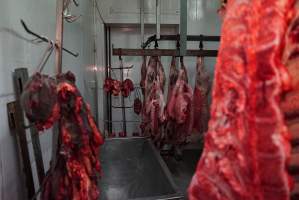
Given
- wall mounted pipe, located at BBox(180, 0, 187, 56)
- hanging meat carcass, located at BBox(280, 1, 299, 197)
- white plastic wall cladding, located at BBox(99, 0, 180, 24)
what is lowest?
hanging meat carcass, located at BBox(280, 1, 299, 197)

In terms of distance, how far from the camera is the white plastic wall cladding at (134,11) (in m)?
3.01

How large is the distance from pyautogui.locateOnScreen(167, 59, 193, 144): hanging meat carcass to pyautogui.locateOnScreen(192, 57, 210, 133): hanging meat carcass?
0.41 ft

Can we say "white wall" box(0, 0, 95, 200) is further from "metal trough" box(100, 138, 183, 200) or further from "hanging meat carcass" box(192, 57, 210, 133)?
"hanging meat carcass" box(192, 57, 210, 133)

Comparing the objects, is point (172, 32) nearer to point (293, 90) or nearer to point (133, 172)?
point (133, 172)

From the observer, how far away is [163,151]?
2.31 meters

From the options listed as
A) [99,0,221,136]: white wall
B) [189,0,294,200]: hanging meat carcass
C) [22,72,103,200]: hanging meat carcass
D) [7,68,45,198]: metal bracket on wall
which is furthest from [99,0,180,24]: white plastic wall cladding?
[189,0,294,200]: hanging meat carcass

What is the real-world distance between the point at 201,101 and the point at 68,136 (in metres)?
1.73

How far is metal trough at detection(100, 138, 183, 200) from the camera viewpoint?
1382 millimetres

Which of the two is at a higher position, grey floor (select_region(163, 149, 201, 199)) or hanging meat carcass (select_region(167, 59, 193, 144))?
hanging meat carcass (select_region(167, 59, 193, 144))

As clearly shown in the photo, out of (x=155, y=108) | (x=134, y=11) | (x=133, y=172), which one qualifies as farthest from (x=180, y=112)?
(x=134, y=11)

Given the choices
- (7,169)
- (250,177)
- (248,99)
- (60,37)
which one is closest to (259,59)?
(248,99)

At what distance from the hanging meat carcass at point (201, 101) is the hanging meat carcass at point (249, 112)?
1.75 m

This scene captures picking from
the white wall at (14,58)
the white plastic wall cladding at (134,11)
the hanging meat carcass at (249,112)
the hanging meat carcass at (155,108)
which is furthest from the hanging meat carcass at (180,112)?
the hanging meat carcass at (249,112)

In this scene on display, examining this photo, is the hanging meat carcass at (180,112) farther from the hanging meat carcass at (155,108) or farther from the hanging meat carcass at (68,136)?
the hanging meat carcass at (68,136)
